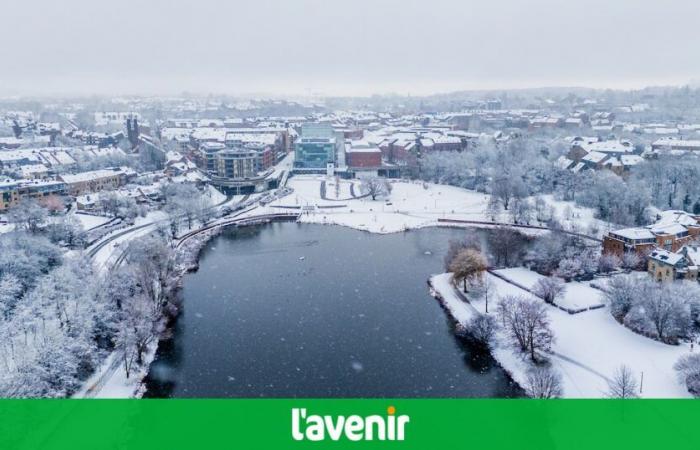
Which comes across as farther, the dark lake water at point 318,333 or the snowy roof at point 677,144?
the snowy roof at point 677,144

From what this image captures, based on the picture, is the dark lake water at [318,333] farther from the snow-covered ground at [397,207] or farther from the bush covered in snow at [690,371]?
the snow-covered ground at [397,207]

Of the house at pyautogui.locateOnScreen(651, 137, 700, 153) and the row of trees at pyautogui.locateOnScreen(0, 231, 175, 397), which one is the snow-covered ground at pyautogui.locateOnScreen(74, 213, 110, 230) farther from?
the house at pyautogui.locateOnScreen(651, 137, 700, 153)

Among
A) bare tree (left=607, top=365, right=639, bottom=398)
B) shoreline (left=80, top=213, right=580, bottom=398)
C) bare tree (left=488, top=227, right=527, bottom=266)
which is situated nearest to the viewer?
bare tree (left=607, top=365, right=639, bottom=398)

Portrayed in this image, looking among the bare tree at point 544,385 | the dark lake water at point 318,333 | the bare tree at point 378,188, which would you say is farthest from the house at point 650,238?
the bare tree at point 378,188

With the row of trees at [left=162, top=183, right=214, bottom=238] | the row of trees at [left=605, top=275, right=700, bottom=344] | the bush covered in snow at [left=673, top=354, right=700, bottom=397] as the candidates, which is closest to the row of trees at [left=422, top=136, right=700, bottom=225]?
the row of trees at [left=605, top=275, right=700, bottom=344]

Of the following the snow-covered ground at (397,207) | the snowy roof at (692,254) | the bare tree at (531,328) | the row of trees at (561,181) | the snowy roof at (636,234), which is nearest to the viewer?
the bare tree at (531,328)
